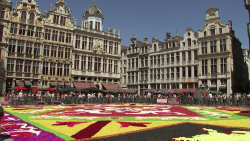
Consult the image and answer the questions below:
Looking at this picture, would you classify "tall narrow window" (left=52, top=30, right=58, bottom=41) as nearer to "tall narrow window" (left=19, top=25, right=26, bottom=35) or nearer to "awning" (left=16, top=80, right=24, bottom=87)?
"tall narrow window" (left=19, top=25, right=26, bottom=35)

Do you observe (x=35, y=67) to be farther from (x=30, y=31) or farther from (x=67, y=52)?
(x=67, y=52)

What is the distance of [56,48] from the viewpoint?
135 ft

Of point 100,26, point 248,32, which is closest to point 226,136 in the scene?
point 248,32

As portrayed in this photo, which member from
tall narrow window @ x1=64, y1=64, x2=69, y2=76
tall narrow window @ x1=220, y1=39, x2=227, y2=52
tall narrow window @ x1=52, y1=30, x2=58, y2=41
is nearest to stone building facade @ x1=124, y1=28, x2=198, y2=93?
tall narrow window @ x1=220, y1=39, x2=227, y2=52

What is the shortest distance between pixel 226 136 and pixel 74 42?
3910cm

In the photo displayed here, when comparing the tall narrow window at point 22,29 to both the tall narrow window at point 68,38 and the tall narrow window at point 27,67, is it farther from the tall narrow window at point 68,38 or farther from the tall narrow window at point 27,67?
the tall narrow window at point 68,38

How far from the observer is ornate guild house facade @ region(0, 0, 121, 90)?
36.4m

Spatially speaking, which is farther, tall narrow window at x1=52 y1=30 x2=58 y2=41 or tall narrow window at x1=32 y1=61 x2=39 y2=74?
tall narrow window at x1=52 y1=30 x2=58 y2=41

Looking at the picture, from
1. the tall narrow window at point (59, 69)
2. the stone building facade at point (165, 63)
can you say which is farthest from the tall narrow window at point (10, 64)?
the stone building facade at point (165, 63)

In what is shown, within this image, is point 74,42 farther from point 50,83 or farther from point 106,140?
point 106,140

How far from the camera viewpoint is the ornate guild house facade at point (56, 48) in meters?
36.4

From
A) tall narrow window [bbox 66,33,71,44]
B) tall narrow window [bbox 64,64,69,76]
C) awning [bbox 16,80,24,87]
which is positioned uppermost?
tall narrow window [bbox 66,33,71,44]

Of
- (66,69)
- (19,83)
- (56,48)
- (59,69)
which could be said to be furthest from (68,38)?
(19,83)

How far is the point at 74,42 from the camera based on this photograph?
4353 cm
